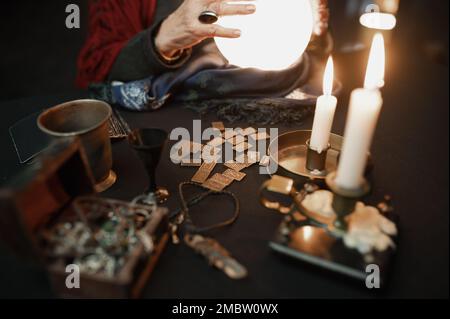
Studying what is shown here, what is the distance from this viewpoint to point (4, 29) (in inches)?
87.9

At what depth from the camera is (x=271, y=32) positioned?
905mm

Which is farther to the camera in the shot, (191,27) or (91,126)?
(191,27)

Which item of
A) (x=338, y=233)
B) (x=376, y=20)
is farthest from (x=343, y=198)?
(x=376, y=20)

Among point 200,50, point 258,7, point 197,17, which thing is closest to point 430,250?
point 258,7

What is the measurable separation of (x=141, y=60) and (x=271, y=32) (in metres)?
0.49

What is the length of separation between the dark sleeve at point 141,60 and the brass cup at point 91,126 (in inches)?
15.4

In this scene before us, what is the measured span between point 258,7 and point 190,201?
461 mm

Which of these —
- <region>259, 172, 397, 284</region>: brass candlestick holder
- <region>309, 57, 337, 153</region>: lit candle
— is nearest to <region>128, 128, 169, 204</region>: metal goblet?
<region>259, 172, 397, 284</region>: brass candlestick holder

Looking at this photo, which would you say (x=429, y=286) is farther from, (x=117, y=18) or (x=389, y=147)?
(x=117, y=18)

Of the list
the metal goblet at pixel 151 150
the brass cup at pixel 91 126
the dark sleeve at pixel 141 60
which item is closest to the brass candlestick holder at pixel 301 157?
the metal goblet at pixel 151 150

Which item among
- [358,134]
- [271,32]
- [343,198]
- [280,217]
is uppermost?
[271,32]

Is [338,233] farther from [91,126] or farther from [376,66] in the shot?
[91,126]

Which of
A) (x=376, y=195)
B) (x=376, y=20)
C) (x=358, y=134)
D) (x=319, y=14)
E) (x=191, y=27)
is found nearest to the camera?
(x=358, y=134)

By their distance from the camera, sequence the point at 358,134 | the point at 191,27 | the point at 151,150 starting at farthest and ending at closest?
1. the point at 191,27
2. the point at 151,150
3. the point at 358,134
